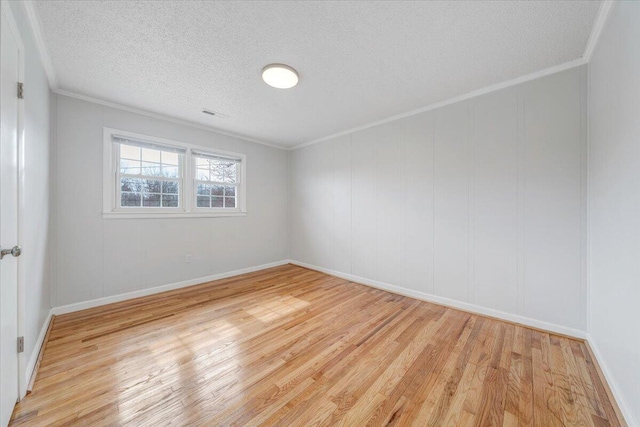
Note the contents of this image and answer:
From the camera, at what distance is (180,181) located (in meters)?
3.72

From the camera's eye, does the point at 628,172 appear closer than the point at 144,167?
Yes

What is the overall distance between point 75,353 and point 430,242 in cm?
377

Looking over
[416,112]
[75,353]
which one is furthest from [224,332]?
[416,112]

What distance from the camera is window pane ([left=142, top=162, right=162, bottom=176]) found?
3360 millimetres

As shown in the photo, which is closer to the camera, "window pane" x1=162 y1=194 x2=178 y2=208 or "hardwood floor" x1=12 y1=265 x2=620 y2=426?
"hardwood floor" x1=12 y1=265 x2=620 y2=426

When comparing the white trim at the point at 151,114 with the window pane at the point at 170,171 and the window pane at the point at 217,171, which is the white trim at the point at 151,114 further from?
the window pane at the point at 170,171

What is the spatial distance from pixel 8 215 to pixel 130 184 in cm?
215

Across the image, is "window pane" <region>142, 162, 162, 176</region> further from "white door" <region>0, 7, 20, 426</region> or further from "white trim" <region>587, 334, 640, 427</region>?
"white trim" <region>587, 334, 640, 427</region>

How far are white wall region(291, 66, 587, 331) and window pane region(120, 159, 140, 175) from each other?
3138 millimetres

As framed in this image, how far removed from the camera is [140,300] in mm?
3113

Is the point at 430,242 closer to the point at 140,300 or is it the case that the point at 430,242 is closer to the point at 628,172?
the point at 628,172

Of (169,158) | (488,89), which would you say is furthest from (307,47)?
(169,158)

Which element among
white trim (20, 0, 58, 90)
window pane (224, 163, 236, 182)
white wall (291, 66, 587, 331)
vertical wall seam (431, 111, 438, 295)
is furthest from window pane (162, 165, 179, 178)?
vertical wall seam (431, 111, 438, 295)

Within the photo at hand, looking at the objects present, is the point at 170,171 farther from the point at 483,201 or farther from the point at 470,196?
the point at 483,201
